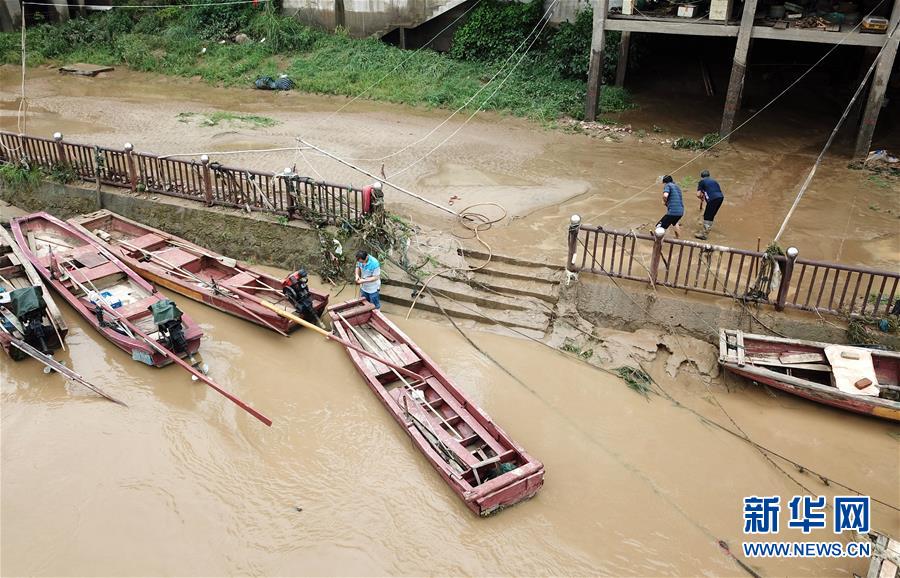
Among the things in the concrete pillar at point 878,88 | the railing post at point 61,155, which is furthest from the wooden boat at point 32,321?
the concrete pillar at point 878,88

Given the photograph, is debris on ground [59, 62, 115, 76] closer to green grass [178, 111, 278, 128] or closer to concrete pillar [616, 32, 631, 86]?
green grass [178, 111, 278, 128]

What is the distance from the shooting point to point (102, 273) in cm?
1121

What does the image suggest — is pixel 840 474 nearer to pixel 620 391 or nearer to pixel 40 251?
pixel 620 391

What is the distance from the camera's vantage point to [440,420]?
28.1 feet

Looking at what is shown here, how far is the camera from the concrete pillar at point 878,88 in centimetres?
1371

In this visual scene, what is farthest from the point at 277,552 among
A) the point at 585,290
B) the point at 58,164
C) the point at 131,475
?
the point at 58,164

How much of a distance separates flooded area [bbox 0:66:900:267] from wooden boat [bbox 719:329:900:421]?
8.51 ft

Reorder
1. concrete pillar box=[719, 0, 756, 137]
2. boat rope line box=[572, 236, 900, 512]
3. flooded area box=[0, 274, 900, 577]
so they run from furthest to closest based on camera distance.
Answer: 1. concrete pillar box=[719, 0, 756, 137]
2. boat rope line box=[572, 236, 900, 512]
3. flooded area box=[0, 274, 900, 577]

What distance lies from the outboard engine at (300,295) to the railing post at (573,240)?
4064 mm

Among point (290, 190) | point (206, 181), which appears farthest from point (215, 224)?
point (290, 190)

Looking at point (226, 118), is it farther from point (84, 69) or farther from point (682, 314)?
point (682, 314)

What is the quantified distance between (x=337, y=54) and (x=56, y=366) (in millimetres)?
15815

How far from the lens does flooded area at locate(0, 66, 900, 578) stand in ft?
23.6

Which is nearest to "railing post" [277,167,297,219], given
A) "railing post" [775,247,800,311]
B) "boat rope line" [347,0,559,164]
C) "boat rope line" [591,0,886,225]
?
"boat rope line" [347,0,559,164]
